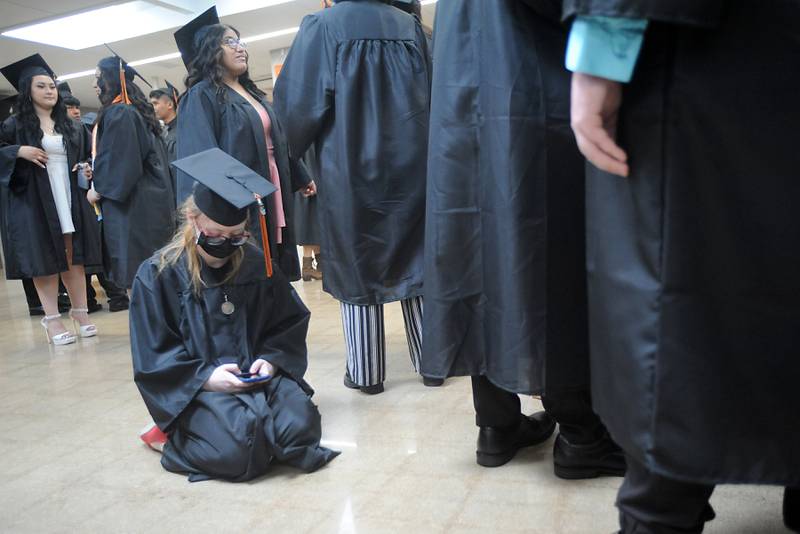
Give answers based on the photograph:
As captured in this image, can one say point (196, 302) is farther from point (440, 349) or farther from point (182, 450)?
point (440, 349)

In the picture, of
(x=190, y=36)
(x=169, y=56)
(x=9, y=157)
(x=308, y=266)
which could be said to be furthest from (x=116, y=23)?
(x=190, y=36)

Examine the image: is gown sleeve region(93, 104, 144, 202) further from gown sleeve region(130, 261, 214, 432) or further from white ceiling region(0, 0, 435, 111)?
white ceiling region(0, 0, 435, 111)

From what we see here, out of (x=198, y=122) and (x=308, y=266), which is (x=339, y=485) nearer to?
(x=198, y=122)

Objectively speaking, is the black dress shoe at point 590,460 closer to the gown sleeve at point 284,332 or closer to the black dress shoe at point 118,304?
the gown sleeve at point 284,332

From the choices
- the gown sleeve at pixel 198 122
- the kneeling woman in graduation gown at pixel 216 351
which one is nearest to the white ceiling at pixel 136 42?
the gown sleeve at pixel 198 122

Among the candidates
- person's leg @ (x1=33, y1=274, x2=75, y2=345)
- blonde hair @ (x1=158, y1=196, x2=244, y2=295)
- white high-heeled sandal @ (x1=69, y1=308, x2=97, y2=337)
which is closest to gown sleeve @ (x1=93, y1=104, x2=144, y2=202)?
person's leg @ (x1=33, y1=274, x2=75, y2=345)

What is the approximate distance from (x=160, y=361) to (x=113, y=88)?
2.83m

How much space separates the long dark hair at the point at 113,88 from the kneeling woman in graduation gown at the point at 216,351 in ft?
8.11

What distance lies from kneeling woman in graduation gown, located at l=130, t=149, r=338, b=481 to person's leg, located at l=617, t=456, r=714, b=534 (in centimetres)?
120

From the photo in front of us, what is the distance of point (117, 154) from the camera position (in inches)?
169

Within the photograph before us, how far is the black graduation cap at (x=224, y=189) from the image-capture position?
201 cm

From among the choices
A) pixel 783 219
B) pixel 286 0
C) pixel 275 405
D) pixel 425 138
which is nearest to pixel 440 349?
pixel 275 405

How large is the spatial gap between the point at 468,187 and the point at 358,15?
4.12ft

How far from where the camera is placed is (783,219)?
92 centimetres
